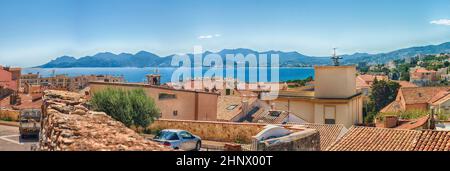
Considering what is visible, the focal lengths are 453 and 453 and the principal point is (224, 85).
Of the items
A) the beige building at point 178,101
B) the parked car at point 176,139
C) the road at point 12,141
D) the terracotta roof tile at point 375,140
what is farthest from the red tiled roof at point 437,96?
the road at point 12,141

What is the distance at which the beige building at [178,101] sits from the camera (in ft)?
76.3

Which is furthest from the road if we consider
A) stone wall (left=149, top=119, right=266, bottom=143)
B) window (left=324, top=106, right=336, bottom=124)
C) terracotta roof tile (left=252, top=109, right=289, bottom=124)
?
window (left=324, top=106, right=336, bottom=124)

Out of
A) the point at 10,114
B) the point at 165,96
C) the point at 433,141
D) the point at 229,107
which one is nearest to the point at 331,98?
the point at 229,107

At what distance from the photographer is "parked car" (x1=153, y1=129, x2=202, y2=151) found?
12.5 meters

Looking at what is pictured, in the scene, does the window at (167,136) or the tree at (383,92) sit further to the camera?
the tree at (383,92)

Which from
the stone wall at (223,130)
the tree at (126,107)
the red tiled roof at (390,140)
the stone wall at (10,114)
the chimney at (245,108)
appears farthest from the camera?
the chimney at (245,108)

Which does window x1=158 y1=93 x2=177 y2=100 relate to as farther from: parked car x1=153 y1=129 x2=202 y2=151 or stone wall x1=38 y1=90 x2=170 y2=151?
stone wall x1=38 y1=90 x2=170 y2=151

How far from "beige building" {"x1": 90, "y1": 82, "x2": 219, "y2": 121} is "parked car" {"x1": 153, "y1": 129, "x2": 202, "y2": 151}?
9.68 metres

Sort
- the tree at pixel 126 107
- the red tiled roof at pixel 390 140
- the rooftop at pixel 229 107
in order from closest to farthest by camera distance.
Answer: the red tiled roof at pixel 390 140 < the tree at pixel 126 107 < the rooftop at pixel 229 107

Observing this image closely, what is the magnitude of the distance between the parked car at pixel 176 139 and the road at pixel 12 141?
4822 millimetres

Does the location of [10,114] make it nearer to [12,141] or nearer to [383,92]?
[12,141]

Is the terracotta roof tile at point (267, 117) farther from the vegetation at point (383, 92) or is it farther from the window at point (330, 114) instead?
the vegetation at point (383, 92)
